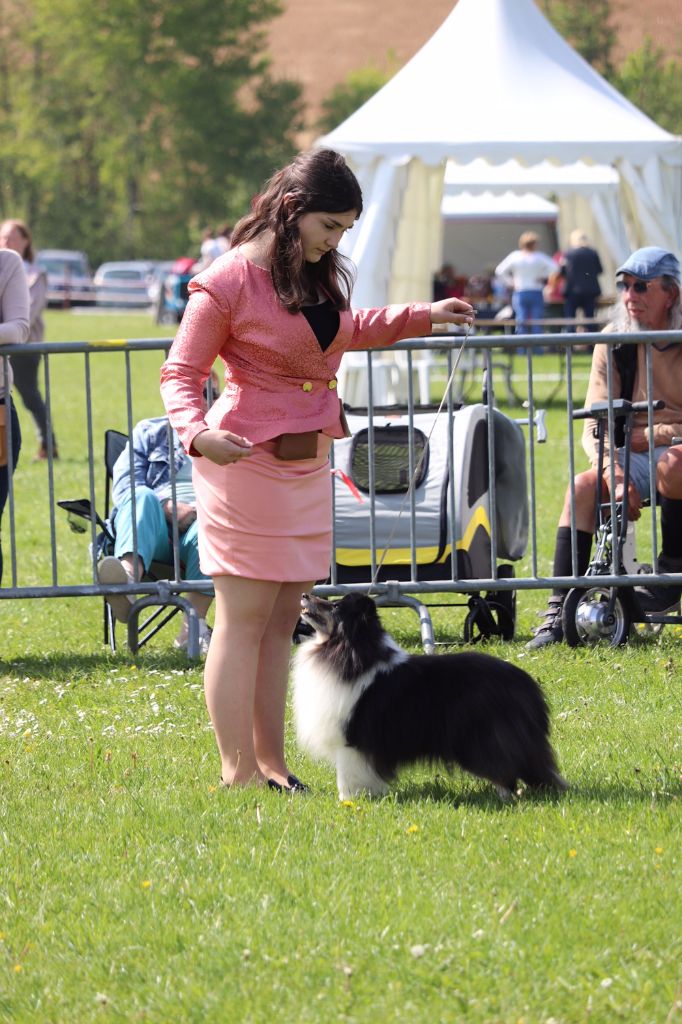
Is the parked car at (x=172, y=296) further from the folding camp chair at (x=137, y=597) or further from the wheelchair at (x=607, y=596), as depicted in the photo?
the wheelchair at (x=607, y=596)

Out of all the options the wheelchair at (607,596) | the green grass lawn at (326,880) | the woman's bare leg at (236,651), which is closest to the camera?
the green grass lawn at (326,880)

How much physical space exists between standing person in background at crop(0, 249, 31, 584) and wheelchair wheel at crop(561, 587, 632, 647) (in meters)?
2.49

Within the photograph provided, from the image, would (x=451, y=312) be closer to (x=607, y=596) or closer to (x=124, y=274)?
(x=607, y=596)

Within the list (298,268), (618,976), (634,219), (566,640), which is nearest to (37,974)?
(618,976)

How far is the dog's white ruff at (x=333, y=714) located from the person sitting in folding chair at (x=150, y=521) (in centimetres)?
213

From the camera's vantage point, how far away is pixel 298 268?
3.95 m

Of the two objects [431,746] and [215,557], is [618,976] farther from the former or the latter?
[215,557]

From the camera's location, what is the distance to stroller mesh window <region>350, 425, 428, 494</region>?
6766 mm

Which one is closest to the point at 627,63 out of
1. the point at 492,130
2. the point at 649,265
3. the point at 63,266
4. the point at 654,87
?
the point at 654,87

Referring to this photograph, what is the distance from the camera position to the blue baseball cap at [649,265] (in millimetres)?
6574

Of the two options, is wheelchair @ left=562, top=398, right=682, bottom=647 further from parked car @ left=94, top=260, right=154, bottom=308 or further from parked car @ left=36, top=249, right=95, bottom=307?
parked car @ left=94, top=260, right=154, bottom=308

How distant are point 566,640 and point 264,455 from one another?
274 centimetres

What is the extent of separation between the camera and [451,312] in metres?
4.24

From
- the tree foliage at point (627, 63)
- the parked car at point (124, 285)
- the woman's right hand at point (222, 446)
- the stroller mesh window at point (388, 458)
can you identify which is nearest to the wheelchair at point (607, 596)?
the stroller mesh window at point (388, 458)
